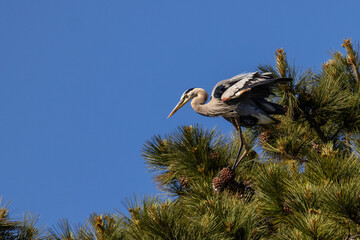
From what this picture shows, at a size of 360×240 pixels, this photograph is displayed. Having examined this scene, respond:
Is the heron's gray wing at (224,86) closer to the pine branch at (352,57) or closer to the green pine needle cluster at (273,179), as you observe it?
the green pine needle cluster at (273,179)

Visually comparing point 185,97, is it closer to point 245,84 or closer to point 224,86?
point 224,86

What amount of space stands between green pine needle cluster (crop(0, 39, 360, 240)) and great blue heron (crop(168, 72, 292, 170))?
315 millimetres

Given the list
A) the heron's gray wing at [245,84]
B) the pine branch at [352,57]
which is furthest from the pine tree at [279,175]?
the heron's gray wing at [245,84]

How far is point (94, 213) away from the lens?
4.68 meters

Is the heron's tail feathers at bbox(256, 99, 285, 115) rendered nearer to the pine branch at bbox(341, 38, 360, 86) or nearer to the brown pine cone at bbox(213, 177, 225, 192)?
the brown pine cone at bbox(213, 177, 225, 192)

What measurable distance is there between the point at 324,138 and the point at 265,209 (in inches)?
55.4

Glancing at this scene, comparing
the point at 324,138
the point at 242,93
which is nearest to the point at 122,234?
the point at 242,93

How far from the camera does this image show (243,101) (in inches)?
209

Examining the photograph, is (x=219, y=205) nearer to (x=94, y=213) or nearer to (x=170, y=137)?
(x=94, y=213)

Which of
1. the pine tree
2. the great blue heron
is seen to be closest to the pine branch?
the pine tree

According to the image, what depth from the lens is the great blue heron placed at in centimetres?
523

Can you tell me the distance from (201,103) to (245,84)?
42 cm

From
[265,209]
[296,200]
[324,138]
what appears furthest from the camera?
[324,138]

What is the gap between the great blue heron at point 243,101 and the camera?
5234mm
